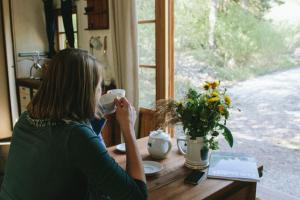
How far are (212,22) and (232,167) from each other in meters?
1.37

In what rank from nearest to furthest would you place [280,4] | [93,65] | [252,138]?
[93,65] → [280,4] → [252,138]

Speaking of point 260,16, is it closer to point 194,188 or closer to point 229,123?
point 229,123

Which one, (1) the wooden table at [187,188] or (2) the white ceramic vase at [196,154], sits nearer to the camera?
(1) the wooden table at [187,188]

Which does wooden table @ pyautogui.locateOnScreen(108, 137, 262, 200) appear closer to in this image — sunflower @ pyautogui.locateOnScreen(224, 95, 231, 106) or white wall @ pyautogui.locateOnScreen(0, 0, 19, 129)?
sunflower @ pyautogui.locateOnScreen(224, 95, 231, 106)

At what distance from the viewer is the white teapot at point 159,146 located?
1.53 m

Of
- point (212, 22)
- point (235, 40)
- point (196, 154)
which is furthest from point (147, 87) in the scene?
point (196, 154)

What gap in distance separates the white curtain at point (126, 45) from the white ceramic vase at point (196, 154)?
147cm

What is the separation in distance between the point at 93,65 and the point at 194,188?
628mm

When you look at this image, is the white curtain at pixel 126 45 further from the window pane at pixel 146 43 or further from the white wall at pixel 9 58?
the white wall at pixel 9 58

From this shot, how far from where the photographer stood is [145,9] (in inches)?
112

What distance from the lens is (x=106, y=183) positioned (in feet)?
3.06

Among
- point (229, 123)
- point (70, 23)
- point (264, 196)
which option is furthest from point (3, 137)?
point (264, 196)

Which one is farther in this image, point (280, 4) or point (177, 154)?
point (280, 4)

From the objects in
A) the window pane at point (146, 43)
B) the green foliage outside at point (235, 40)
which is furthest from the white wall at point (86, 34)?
the green foliage outside at point (235, 40)
